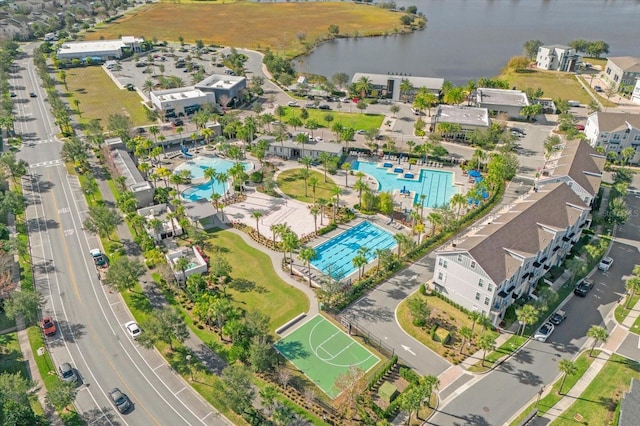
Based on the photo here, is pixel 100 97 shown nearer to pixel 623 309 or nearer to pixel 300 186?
pixel 300 186

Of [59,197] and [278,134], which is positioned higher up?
[278,134]

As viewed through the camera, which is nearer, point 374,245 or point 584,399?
point 584,399

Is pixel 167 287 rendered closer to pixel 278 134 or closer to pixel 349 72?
pixel 278 134

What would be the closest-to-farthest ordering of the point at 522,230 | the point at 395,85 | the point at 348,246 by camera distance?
the point at 522,230
the point at 348,246
the point at 395,85

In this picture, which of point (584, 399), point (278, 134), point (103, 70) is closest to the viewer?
point (584, 399)

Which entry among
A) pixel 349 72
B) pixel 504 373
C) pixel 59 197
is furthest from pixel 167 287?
pixel 349 72

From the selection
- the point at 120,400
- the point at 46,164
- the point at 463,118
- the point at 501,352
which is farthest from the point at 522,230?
the point at 46,164

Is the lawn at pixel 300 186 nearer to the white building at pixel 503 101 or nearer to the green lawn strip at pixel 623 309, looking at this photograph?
the green lawn strip at pixel 623 309

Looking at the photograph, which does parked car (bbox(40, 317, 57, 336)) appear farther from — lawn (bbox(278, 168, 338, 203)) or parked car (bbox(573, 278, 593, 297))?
parked car (bbox(573, 278, 593, 297))
